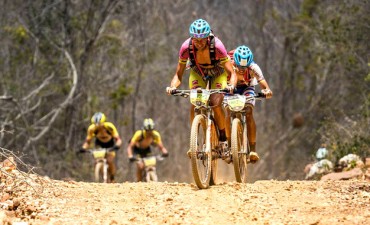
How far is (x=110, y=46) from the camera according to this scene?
112 ft

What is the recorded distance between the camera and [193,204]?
9828 mm

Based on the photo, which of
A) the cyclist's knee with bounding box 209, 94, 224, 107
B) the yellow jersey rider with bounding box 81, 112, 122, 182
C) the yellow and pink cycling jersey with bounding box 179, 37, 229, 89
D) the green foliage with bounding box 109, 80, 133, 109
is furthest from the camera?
the green foliage with bounding box 109, 80, 133, 109

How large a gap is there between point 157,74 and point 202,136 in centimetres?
2878

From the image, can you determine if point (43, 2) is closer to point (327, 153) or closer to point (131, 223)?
point (327, 153)

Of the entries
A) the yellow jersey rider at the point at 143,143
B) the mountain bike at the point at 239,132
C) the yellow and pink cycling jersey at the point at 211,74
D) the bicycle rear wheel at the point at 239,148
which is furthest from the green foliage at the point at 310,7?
the yellow and pink cycling jersey at the point at 211,74

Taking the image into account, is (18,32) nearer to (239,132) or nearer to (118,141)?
(118,141)

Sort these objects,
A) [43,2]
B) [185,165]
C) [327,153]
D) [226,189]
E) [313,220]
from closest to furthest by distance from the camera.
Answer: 1. [313,220]
2. [226,189]
3. [327,153]
4. [43,2]
5. [185,165]

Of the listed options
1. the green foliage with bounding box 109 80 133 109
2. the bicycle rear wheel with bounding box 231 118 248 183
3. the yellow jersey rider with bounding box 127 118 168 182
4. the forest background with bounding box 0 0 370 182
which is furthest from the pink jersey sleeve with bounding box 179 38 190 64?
the green foliage with bounding box 109 80 133 109

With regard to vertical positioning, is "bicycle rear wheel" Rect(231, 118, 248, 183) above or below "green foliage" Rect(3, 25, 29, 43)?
below

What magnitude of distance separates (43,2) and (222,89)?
20.7 m

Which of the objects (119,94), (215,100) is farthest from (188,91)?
(119,94)

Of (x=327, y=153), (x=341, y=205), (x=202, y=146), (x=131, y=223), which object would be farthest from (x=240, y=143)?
(x=327, y=153)

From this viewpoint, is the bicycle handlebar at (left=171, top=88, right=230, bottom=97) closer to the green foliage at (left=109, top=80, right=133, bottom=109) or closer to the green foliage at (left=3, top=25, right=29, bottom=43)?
the green foliage at (left=3, top=25, right=29, bottom=43)

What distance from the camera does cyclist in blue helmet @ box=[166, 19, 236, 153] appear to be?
1174 cm
